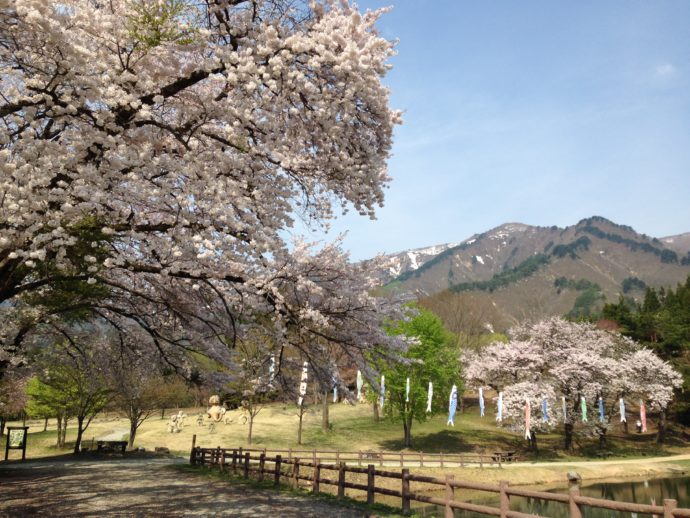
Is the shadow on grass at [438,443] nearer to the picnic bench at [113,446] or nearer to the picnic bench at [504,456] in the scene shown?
the picnic bench at [504,456]

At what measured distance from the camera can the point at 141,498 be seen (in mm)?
14188

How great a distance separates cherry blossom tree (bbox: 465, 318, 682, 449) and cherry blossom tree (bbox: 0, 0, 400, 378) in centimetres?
3284

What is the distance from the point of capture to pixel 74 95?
7844 millimetres

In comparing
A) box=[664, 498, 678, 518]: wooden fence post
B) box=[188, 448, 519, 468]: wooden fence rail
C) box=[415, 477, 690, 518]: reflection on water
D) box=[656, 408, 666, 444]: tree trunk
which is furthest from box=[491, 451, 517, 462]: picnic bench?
box=[664, 498, 678, 518]: wooden fence post

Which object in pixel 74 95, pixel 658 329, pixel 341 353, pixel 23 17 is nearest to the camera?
pixel 23 17

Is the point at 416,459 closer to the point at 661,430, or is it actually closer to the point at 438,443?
the point at 438,443

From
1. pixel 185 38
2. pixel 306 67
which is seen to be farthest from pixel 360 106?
pixel 185 38

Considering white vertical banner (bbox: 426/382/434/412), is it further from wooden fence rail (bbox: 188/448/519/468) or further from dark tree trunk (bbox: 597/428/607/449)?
dark tree trunk (bbox: 597/428/607/449)

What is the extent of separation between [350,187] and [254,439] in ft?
118

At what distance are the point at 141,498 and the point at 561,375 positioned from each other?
34899 millimetres

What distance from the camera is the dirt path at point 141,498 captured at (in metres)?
12.2

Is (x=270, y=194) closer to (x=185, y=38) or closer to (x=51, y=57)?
(x=185, y=38)

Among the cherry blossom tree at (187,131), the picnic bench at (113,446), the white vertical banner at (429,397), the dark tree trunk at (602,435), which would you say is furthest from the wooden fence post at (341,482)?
Result: the dark tree trunk at (602,435)

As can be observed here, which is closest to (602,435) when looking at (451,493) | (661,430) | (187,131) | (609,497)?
(661,430)
